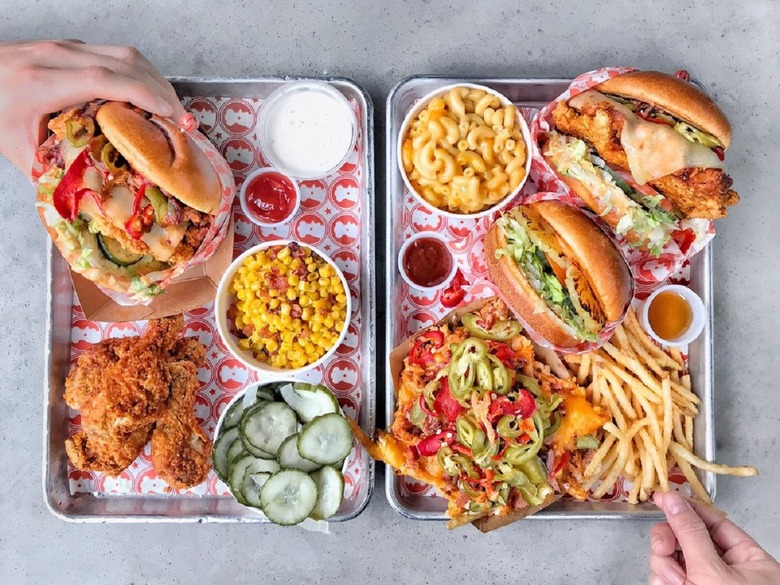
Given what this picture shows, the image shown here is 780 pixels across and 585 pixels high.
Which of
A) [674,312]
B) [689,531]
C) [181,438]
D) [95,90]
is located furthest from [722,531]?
[95,90]

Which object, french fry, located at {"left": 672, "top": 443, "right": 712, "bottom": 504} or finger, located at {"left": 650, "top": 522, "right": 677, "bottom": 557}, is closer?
finger, located at {"left": 650, "top": 522, "right": 677, "bottom": 557}

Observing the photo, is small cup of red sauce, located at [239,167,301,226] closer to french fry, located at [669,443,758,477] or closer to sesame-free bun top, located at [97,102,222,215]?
sesame-free bun top, located at [97,102,222,215]

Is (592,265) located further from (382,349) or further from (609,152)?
(382,349)

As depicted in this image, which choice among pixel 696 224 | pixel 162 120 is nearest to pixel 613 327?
pixel 696 224

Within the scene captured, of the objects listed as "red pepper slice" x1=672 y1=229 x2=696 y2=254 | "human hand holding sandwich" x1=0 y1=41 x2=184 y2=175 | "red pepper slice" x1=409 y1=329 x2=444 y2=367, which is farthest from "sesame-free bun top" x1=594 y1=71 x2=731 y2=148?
"human hand holding sandwich" x1=0 y1=41 x2=184 y2=175

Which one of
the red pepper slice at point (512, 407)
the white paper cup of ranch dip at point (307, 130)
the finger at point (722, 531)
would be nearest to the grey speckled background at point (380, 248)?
the white paper cup of ranch dip at point (307, 130)

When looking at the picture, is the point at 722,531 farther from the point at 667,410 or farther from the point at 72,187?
the point at 72,187
